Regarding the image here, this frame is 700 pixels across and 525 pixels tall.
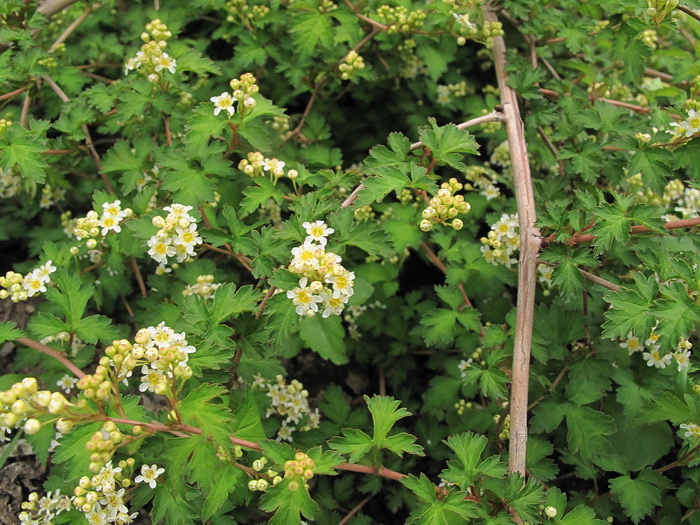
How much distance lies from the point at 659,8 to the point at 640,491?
2339 mm

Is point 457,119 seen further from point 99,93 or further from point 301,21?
point 99,93

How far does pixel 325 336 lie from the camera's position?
3.28m

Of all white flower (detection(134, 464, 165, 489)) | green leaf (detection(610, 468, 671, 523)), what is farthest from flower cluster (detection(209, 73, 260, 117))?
green leaf (detection(610, 468, 671, 523))

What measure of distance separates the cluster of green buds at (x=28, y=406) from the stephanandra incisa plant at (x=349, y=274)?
14mm

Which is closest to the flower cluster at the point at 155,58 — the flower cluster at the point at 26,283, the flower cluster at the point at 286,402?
the flower cluster at the point at 26,283

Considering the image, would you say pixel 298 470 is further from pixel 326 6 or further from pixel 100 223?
pixel 326 6

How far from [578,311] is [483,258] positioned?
23.2 inches

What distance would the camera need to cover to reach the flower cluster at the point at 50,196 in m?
3.86

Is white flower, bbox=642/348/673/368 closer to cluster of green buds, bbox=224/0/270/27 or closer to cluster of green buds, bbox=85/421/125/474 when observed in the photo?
cluster of green buds, bbox=85/421/125/474

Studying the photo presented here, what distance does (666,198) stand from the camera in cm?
359

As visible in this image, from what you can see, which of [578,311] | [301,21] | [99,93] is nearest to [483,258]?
[578,311]

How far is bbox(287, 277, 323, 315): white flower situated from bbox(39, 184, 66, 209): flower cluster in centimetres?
243

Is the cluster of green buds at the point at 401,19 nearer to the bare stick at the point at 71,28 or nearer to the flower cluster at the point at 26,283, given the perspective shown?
the bare stick at the point at 71,28

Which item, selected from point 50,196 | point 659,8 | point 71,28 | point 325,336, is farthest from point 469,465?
point 71,28
